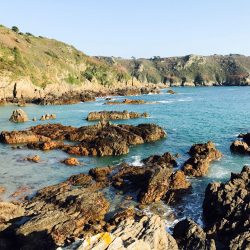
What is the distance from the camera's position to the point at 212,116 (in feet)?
265

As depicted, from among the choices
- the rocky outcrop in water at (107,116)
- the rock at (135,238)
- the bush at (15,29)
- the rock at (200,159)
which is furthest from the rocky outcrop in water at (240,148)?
the bush at (15,29)

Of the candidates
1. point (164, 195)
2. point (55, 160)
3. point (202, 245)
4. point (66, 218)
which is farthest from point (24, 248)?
point (55, 160)

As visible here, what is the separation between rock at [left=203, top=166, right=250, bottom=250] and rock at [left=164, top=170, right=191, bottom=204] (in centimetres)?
314

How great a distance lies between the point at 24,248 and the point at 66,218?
168 inches

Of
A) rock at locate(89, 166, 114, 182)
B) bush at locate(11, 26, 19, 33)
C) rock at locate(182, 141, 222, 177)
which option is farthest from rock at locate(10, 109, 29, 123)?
bush at locate(11, 26, 19, 33)

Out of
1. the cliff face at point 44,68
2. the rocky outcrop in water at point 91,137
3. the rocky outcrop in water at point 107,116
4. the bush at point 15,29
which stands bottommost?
the rocky outcrop in water at point 91,137

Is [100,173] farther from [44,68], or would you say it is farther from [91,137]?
[44,68]

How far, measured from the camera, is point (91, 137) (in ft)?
169

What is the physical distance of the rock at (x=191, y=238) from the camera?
2030 centimetres

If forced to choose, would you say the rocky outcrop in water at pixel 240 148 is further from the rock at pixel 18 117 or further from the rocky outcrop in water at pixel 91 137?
the rock at pixel 18 117

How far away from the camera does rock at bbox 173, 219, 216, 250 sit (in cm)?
2030

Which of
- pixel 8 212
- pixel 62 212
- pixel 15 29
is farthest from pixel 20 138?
pixel 15 29

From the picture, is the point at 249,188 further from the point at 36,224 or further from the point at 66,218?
the point at 36,224

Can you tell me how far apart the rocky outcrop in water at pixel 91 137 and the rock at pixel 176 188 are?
13475mm
